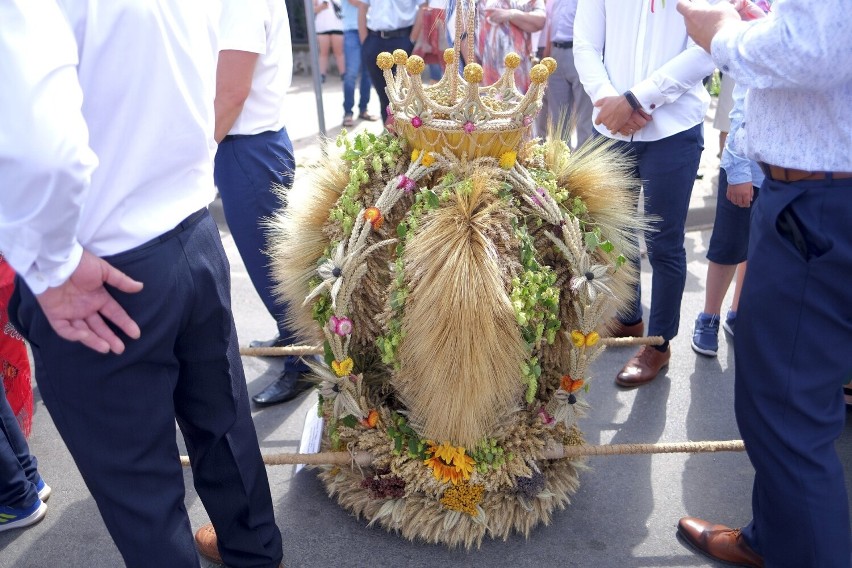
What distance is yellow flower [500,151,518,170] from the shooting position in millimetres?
1977

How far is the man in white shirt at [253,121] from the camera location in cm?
225

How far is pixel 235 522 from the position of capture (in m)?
1.90

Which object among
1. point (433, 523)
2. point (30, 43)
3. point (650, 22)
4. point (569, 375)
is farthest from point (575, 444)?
point (30, 43)

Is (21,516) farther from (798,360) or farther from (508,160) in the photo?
(798,360)

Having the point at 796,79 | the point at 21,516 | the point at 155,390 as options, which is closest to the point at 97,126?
the point at 155,390

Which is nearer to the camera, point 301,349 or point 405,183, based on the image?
point 405,183

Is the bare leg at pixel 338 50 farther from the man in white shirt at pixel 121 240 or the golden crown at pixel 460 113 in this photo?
the man in white shirt at pixel 121 240

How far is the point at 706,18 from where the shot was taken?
171 cm

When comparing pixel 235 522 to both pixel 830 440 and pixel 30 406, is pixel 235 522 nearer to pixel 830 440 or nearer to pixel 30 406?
pixel 30 406

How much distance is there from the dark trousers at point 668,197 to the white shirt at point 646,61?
2.2 inches

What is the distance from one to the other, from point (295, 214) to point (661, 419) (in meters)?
1.72

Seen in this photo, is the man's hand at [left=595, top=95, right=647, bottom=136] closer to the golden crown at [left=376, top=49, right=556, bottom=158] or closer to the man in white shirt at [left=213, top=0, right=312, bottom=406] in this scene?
the golden crown at [left=376, top=49, right=556, bottom=158]

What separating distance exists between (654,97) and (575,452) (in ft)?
4.32

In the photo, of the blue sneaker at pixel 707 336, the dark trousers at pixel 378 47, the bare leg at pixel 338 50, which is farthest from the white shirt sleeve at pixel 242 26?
the bare leg at pixel 338 50
